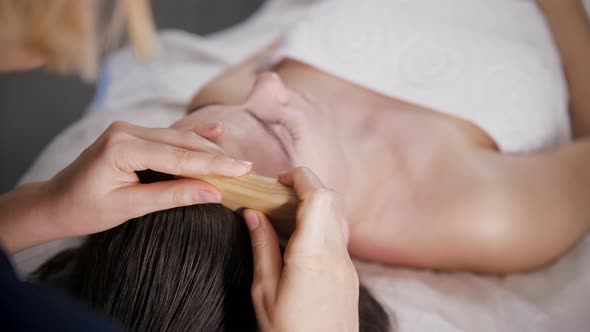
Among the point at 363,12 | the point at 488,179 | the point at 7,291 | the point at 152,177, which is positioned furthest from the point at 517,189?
the point at 7,291

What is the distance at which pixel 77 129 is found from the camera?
0.90 meters

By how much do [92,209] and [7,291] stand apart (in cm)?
20

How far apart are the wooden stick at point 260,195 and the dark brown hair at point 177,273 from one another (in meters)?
0.02

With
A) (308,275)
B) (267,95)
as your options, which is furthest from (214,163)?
(267,95)

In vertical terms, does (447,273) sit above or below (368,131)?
below

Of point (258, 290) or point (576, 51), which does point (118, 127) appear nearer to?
point (258, 290)

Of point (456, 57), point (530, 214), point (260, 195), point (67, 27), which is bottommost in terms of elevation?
point (530, 214)

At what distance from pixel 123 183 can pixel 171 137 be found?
58mm

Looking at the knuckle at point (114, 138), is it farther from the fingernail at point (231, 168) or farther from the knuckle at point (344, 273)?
the knuckle at point (344, 273)

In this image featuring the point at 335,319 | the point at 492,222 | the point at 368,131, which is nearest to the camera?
the point at 335,319

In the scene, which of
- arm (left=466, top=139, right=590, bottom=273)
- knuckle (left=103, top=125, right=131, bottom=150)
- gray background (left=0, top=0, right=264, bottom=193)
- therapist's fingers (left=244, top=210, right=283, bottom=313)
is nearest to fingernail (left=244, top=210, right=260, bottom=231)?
therapist's fingers (left=244, top=210, right=283, bottom=313)

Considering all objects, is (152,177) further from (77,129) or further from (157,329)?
(77,129)

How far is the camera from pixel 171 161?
17.1 inches

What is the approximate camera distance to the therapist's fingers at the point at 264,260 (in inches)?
16.9
